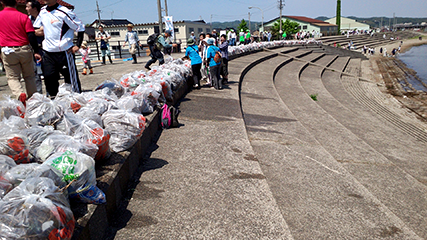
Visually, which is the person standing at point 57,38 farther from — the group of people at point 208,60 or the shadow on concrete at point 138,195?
the group of people at point 208,60

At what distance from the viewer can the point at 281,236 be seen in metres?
2.75

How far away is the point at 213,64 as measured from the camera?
9.71 m

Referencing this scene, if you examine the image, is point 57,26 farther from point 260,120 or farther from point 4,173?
point 260,120

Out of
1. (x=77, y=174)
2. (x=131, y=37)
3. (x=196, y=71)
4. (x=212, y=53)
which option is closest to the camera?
(x=77, y=174)

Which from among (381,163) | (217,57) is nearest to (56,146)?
(381,163)

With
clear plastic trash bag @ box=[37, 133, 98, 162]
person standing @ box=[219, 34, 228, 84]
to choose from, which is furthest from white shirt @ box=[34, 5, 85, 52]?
person standing @ box=[219, 34, 228, 84]

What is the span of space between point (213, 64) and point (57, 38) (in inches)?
218

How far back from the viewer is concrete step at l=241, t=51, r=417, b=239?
3.42 meters

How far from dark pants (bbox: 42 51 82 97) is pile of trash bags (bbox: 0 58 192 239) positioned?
2.30ft

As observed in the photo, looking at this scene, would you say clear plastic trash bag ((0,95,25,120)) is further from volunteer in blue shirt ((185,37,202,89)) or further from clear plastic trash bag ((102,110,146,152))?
volunteer in blue shirt ((185,37,202,89))

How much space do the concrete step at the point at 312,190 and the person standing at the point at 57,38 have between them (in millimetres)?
3668

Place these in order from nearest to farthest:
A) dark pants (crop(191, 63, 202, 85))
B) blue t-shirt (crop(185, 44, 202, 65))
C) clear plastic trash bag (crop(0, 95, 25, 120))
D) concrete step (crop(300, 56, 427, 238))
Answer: clear plastic trash bag (crop(0, 95, 25, 120)), concrete step (crop(300, 56, 427, 238)), blue t-shirt (crop(185, 44, 202, 65)), dark pants (crop(191, 63, 202, 85))

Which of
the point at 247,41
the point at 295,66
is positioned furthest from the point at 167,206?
the point at 247,41

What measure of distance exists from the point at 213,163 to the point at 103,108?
5.55 ft
